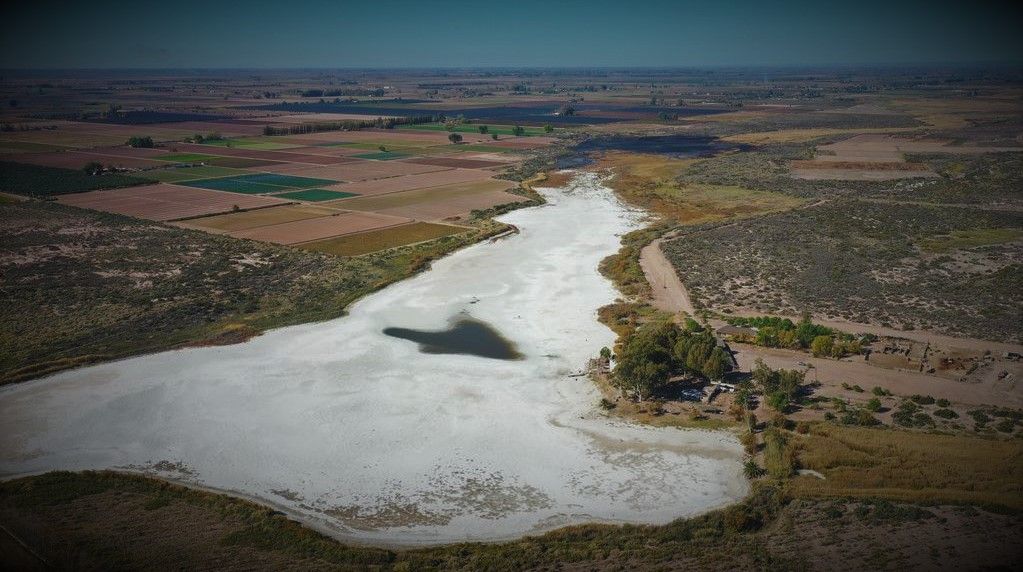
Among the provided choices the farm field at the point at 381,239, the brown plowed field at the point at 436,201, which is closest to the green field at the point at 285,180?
the brown plowed field at the point at 436,201

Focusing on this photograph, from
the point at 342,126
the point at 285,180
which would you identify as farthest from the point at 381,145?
the point at 285,180

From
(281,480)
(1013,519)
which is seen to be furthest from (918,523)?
(281,480)

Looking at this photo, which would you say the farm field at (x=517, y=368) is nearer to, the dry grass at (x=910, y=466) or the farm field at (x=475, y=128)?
the dry grass at (x=910, y=466)

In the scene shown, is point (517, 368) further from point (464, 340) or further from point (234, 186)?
point (234, 186)

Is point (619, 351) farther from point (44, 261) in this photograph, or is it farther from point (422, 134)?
point (422, 134)

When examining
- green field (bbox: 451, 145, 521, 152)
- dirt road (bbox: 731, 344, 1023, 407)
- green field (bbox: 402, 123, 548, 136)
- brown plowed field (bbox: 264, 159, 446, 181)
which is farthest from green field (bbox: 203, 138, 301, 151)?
dirt road (bbox: 731, 344, 1023, 407)

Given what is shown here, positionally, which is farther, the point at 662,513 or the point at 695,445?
the point at 695,445

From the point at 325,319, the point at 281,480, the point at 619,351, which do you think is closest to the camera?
the point at 281,480

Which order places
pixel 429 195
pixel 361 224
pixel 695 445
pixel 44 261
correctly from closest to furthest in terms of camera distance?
pixel 695 445
pixel 44 261
pixel 361 224
pixel 429 195
